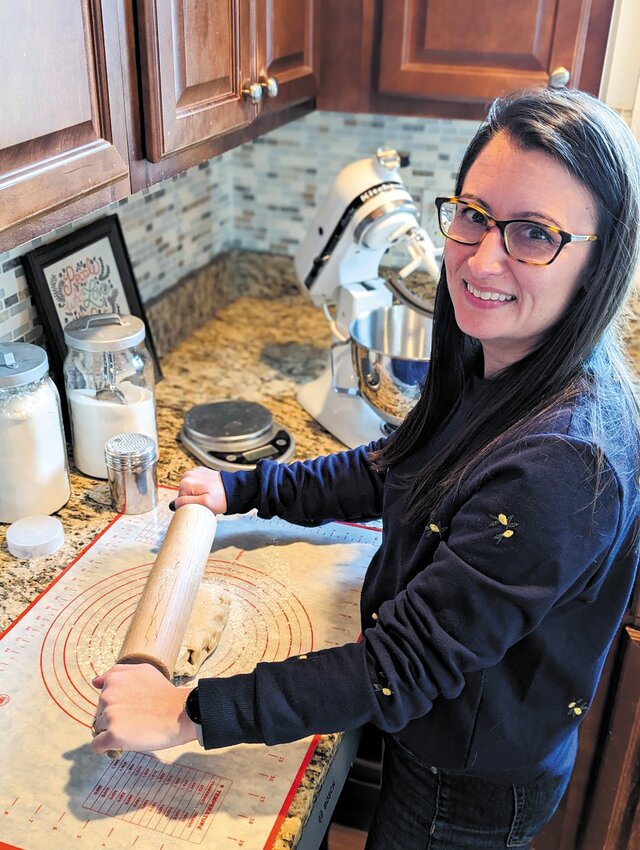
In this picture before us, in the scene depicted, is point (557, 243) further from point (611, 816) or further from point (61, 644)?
point (611, 816)

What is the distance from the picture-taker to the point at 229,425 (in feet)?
4.83

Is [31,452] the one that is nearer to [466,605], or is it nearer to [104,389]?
[104,389]

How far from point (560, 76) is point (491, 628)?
973mm

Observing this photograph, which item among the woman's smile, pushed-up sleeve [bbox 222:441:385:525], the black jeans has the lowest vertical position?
the black jeans

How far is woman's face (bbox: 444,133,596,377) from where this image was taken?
2.66 feet

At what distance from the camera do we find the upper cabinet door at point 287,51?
1325 millimetres

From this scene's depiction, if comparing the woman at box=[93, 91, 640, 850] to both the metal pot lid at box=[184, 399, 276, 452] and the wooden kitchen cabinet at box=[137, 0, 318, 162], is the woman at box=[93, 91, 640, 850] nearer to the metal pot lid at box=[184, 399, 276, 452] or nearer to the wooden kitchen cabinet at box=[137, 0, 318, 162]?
the wooden kitchen cabinet at box=[137, 0, 318, 162]

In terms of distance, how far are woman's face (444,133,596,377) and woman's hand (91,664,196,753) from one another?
491mm

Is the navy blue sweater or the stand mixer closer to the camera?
the navy blue sweater

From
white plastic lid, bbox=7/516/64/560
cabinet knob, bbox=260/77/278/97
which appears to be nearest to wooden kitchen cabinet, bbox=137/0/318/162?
cabinet knob, bbox=260/77/278/97

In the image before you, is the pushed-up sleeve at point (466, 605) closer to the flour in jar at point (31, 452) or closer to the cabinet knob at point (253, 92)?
the flour in jar at point (31, 452)

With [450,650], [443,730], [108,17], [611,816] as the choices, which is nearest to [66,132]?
[108,17]

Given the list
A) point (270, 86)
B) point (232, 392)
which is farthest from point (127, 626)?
point (270, 86)

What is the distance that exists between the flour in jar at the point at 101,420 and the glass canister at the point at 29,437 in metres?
0.07
